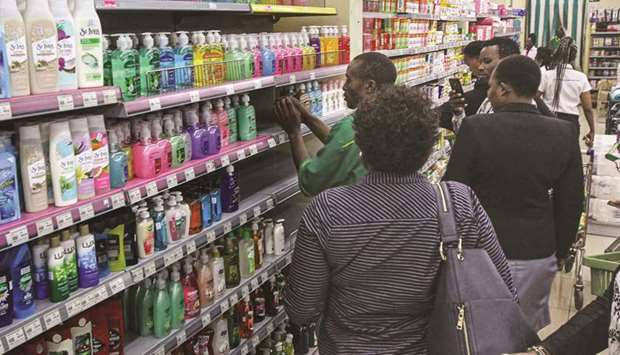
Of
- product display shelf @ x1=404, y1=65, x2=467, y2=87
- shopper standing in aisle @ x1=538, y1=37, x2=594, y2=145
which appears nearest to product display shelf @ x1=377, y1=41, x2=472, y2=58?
product display shelf @ x1=404, y1=65, x2=467, y2=87

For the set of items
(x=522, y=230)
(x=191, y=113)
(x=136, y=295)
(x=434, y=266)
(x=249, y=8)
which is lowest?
(x=136, y=295)

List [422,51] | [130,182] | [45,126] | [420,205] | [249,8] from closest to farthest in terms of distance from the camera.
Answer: [420,205] < [45,126] < [130,182] < [249,8] < [422,51]

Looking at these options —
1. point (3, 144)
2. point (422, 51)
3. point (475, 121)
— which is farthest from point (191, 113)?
point (422, 51)

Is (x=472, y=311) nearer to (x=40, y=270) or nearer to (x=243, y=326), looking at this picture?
(x=40, y=270)

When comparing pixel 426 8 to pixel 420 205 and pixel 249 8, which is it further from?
pixel 420 205

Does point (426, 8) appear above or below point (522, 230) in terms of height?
above

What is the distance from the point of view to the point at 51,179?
2.13 m

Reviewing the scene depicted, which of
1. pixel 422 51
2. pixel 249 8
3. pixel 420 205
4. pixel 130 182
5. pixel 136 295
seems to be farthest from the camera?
pixel 422 51

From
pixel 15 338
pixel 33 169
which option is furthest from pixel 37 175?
pixel 15 338

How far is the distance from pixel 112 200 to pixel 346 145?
3.43 feet

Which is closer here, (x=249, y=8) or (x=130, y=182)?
(x=130, y=182)

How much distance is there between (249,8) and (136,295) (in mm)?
1535

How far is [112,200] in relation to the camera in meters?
2.29

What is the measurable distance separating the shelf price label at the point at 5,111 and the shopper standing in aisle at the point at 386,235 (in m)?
0.93
